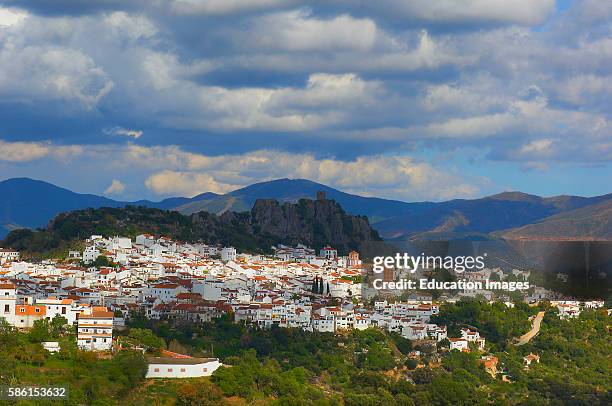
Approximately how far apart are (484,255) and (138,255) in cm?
2033

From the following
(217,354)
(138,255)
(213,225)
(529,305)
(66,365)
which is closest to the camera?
(66,365)

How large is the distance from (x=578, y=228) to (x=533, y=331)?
228 feet

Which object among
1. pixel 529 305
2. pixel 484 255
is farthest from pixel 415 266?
pixel 529 305

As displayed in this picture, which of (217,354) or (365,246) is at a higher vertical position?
(365,246)

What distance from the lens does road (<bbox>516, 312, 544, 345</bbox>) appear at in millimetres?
55713

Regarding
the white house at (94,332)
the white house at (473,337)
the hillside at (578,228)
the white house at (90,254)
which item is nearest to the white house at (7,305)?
the white house at (94,332)

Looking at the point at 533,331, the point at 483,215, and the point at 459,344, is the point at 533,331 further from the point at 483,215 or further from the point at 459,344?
the point at 483,215

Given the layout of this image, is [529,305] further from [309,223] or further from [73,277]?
[309,223]

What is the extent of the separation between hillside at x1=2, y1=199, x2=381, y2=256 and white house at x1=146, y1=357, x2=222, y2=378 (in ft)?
118

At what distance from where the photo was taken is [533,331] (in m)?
57.2

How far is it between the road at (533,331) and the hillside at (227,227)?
92.9ft

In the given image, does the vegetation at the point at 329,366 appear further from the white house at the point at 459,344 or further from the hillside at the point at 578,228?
the hillside at the point at 578,228

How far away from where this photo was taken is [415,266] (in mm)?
70438

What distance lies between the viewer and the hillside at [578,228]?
118m
